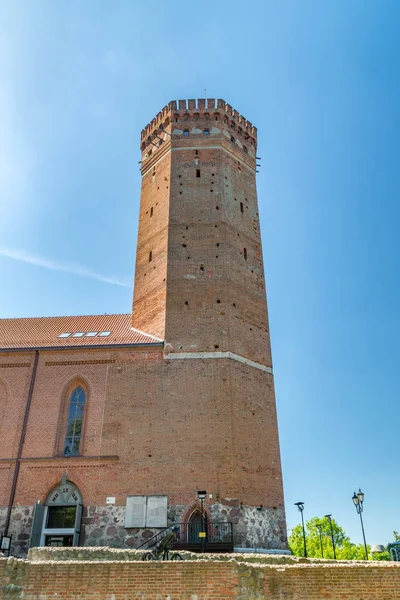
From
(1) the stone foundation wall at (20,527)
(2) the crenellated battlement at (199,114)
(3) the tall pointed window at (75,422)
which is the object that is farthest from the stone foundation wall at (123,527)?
(2) the crenellated battlement at (199,114)

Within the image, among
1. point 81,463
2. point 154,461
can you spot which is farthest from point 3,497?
point 154,461

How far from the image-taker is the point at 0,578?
29.2ft

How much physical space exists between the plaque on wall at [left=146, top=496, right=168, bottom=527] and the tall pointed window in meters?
3.65

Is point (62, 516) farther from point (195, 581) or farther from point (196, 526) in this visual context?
point (195, 581)

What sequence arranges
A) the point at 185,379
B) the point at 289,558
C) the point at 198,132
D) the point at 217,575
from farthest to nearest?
the point at 198,132 → the point at 185,379 → the point at 289,558 → the point at 217,575

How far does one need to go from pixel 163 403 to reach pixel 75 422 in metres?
3.73

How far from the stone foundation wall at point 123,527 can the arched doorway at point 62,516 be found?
0.39m

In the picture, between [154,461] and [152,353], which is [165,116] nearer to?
[152,353]

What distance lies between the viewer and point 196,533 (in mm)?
17531

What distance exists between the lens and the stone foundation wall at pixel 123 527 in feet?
57.4

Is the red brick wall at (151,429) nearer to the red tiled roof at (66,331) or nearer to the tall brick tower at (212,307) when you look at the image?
the tall brick tower at (212,307)

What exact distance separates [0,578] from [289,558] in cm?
689

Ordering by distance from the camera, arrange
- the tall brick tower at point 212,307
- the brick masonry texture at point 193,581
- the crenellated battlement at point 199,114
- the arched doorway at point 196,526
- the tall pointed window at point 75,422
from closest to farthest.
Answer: the brick masonry texture at point 193,581, the arched doorway at point 196,526, the tall brick tower at point 212,307, the tall pointed window at point 75,422, the crenellated battlement at point 199,114

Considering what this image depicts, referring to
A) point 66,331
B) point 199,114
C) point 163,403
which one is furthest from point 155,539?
point 199,114
